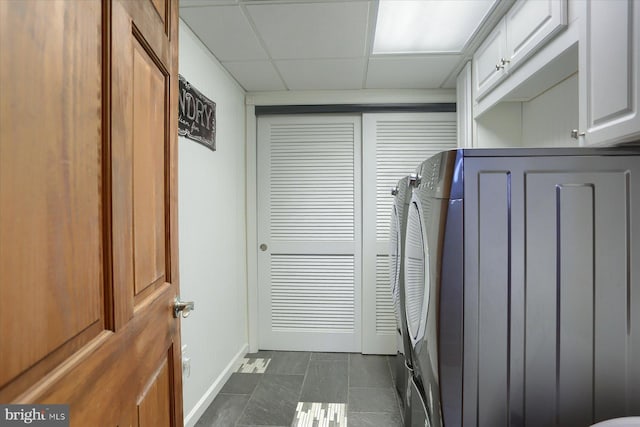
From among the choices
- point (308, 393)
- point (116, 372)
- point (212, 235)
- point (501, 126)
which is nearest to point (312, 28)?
point (501, 126)

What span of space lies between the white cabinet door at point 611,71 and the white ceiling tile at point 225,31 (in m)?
1.50

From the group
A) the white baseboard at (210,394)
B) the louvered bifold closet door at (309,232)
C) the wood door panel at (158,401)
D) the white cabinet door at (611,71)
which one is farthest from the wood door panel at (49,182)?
the louvered bifold closet door at (309,232)

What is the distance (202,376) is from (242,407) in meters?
0.34

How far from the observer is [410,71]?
2396 millimetres

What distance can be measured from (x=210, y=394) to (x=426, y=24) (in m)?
2.66

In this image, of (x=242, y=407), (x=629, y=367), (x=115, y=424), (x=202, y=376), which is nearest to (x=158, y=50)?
(x=115, y=424)

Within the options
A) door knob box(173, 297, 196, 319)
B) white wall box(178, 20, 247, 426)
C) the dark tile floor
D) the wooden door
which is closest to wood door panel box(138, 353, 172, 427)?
the wooden door

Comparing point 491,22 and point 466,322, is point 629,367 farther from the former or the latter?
point 491,22

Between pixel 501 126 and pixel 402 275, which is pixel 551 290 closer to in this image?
pixel 402 275

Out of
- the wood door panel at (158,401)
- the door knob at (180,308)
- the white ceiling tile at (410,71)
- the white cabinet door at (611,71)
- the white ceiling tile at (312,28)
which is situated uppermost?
the white ceiling tile at (410,71)

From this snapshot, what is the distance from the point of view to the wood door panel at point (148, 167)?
0.76 m

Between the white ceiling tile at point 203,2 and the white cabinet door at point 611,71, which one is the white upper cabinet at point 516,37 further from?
the white ceiling tile at point 203,2

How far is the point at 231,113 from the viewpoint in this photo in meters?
2.55

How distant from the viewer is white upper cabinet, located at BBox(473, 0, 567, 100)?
1.23 meters
